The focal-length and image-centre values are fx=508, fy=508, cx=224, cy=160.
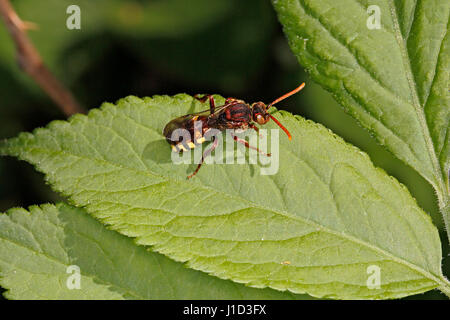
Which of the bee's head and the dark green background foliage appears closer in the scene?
the bee's head

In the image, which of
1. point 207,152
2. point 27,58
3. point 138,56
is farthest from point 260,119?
point 138,56

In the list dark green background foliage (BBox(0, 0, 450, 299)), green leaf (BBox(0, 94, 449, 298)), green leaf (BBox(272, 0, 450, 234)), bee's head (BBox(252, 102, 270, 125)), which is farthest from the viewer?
dark green background foliage (BBox(0, 0, 450, 299))

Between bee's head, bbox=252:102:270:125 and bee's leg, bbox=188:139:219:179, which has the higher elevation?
bee's head, bbox=252:102:270:125

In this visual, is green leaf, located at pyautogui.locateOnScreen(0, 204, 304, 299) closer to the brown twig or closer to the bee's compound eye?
the bee's compound eye

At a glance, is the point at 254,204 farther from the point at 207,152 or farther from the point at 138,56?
the point at 138,56

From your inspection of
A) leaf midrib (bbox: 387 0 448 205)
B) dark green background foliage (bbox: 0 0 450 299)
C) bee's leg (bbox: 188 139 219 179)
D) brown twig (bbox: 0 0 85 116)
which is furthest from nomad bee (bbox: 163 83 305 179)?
dark green background foliage (bbox: 0 0 450 299)

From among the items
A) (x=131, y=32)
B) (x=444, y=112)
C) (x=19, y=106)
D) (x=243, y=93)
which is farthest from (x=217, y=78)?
(x=444, y=112)

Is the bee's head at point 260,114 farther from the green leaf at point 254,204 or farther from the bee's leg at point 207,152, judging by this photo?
the green leaf at point 254,204

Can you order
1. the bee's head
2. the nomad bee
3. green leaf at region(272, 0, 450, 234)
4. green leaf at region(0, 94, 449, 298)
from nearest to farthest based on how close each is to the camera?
green leaf at region(0, 94, 449, 298) < green leaf at region(272, 0, 450, 234) < the nomad bee < the bee's head
